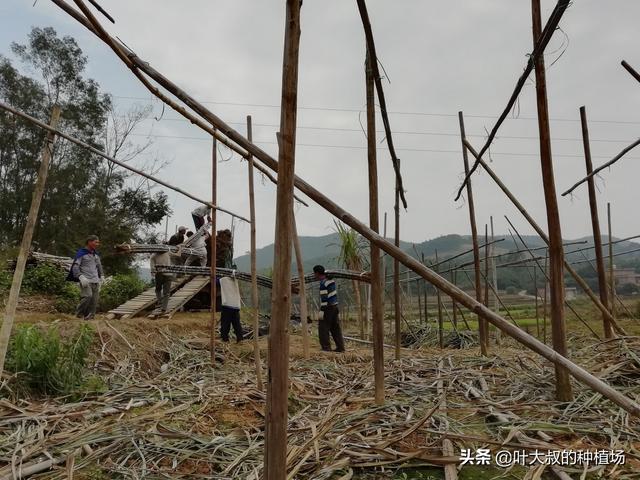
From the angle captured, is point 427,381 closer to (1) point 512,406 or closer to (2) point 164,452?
(1) point 512,406

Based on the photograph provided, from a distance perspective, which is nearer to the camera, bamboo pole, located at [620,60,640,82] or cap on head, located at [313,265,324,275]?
bamboo pole, located at [620,60,640,82]

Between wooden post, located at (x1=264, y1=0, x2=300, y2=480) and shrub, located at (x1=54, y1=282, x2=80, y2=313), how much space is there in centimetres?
1086

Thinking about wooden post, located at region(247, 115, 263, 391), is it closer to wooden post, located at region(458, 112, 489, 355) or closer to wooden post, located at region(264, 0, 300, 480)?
wooden post, located at region(264, 0, 300, 480)

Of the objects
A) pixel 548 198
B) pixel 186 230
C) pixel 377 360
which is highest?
pixel 186 230

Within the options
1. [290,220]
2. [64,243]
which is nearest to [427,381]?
[290,220]

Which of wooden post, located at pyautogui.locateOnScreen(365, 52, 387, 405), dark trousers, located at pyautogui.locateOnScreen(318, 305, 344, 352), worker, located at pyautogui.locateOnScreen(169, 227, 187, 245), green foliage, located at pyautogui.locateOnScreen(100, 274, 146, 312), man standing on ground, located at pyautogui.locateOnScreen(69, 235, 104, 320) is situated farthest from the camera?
green foliage, located at pyautogui.locateOnScreen(100, 274, 146, 312)

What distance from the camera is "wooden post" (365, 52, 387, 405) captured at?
3604 millimetres

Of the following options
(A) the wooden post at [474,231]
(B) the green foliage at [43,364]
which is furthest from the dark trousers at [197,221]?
(A) the wooden post at [474,231]

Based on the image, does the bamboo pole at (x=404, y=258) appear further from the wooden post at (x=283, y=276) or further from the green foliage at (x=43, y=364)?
the green foliage at (x=43, y=364)

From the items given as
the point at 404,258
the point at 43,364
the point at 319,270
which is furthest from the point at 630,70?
the point at 43,364

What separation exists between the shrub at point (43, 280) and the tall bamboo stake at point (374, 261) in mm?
11129

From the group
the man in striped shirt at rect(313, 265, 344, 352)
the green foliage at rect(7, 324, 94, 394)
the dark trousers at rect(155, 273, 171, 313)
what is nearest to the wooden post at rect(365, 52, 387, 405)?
the green foliage at rect(7, 324, 94, 394)

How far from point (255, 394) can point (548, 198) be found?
2886 mm

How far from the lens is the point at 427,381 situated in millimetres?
4395
